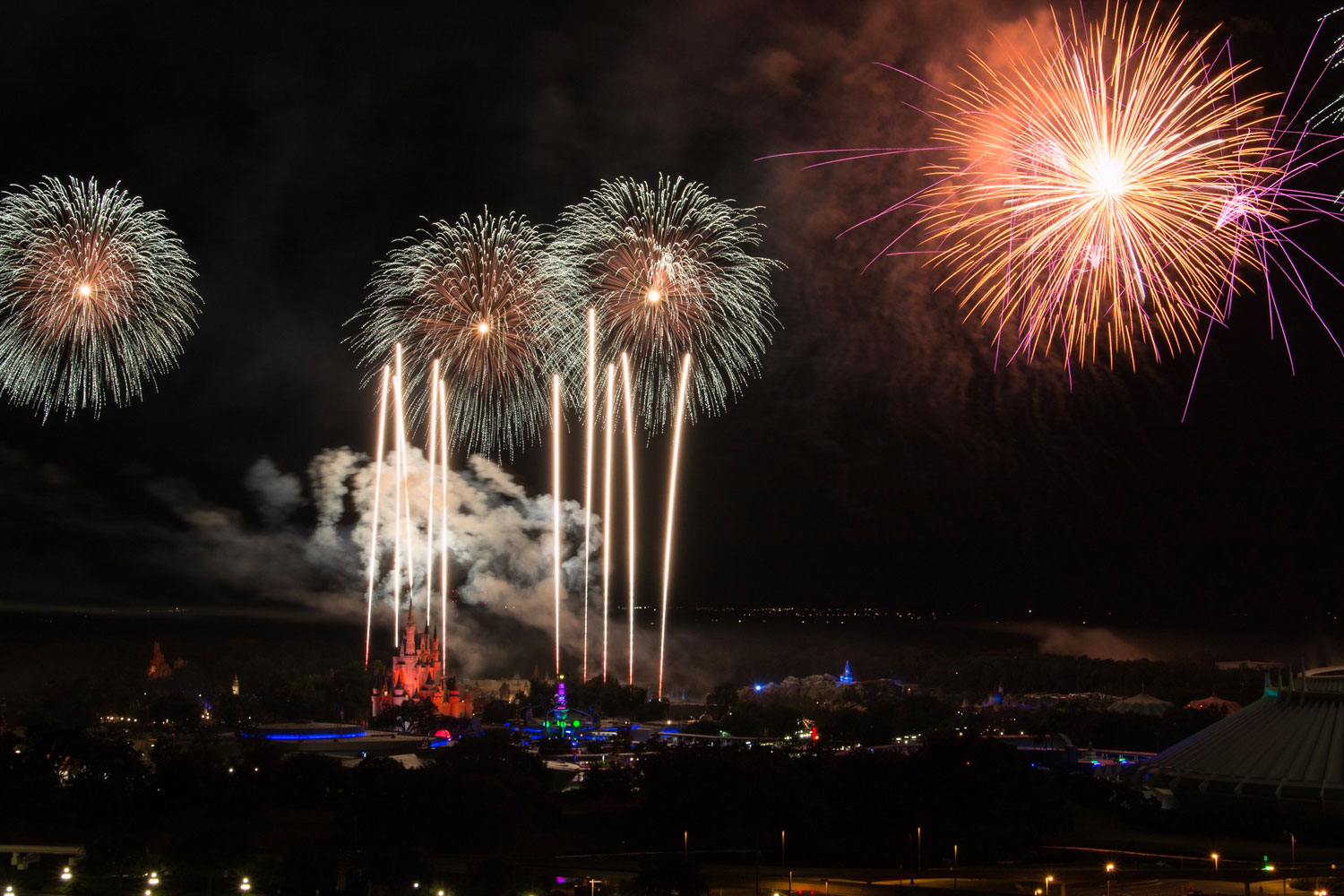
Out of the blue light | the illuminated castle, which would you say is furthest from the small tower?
the blue light

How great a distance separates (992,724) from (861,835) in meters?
44.0

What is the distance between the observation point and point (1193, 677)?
9688 centimetres

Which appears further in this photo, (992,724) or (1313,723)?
(992,724)

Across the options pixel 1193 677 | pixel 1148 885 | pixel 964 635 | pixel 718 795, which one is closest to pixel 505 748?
pixel 718 795

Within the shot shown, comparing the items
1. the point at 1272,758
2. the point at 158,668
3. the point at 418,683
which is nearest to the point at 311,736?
the point at 418,683

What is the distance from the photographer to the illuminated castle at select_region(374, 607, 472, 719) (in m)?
90.0

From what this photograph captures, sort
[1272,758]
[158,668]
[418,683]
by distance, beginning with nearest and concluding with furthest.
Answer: [1272,758] < [418,683] < [158,668]

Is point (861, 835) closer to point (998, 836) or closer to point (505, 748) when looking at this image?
point (998, 836)

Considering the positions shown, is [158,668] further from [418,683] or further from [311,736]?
[311,736]

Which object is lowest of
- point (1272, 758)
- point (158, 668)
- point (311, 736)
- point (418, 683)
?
point (311, 736)

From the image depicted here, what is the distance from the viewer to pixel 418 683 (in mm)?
94688

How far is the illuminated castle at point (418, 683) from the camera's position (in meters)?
90.0

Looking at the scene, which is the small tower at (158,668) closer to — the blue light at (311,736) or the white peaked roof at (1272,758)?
the blue light at (311,736)

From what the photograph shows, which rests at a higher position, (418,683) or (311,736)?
(418,683)
